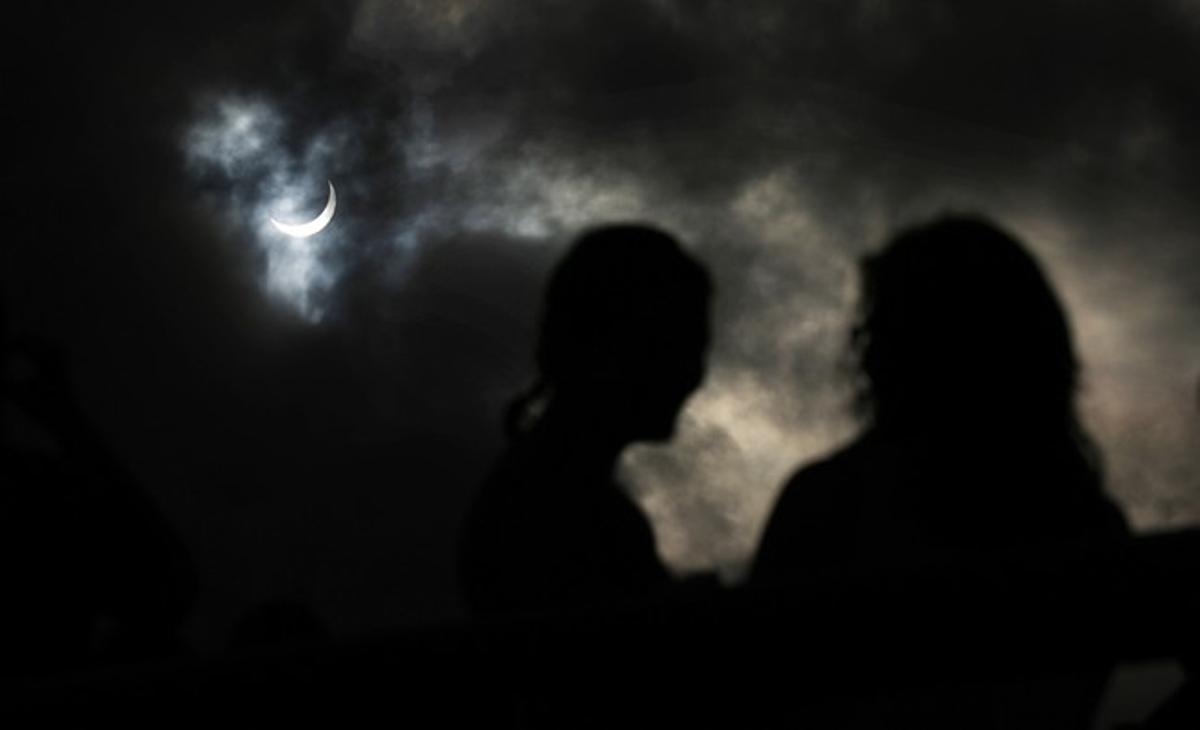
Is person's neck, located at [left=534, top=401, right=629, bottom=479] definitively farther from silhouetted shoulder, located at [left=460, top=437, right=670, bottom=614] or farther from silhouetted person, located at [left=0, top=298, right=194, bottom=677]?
silhouetted person, located at [left=0, top=298, right=194, bottom=677]

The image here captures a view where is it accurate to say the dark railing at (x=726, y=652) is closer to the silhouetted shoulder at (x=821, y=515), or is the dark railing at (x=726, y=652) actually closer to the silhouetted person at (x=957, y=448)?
the silhouetted person at (x=957, y=448)

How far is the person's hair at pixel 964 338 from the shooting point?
2529 mm

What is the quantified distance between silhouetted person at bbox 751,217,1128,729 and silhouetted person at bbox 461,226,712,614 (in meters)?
0.36

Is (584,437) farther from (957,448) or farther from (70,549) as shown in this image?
(70,549)

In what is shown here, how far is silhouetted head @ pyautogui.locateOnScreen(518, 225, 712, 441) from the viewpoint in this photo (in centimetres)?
287

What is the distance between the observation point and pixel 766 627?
100 centimetres

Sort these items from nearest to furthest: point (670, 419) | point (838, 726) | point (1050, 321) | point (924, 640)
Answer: point (924, 640)
point (838, 726)
point (1050, 321)
point (670, 419)

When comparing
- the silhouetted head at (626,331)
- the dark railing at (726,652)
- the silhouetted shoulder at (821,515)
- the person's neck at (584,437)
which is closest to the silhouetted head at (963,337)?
the silhouetted shoulder at (821,515)

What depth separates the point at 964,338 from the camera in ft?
8.71

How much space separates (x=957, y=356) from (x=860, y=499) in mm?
370

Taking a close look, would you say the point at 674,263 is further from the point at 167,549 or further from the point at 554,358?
the point at 167,549

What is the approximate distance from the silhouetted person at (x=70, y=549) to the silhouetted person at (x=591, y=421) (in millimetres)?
761

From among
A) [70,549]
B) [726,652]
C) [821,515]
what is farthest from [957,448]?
[70,549]

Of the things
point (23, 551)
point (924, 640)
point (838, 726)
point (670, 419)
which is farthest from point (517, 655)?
point (23, 551)
